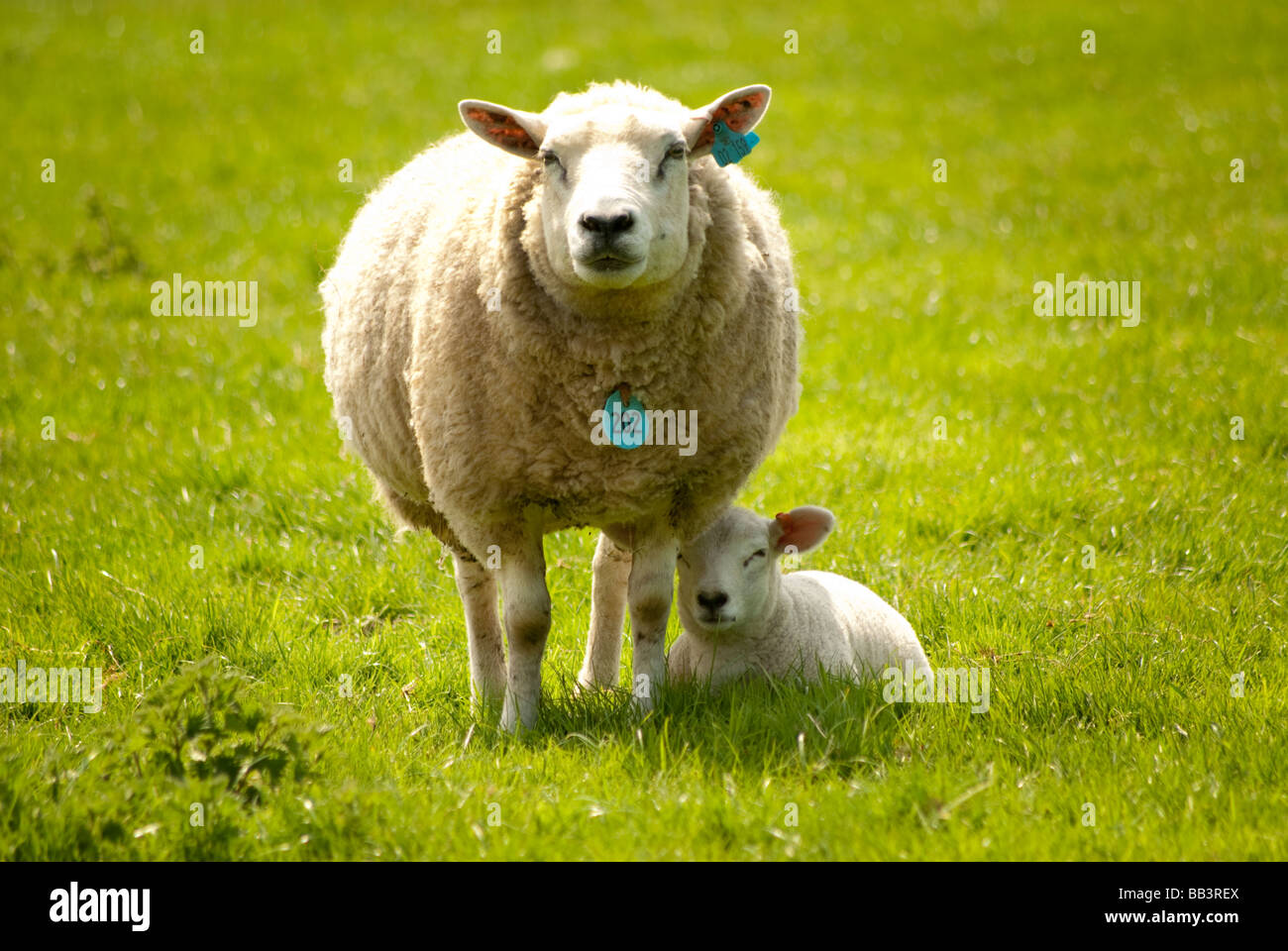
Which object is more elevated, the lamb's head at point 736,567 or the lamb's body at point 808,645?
the lamb's head at point 736,567

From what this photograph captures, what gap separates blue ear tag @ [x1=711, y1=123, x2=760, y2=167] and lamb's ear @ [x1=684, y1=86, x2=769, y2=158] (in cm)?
2

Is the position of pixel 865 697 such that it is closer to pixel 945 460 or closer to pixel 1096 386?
pixel 945 460

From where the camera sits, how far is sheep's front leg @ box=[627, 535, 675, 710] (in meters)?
4.21

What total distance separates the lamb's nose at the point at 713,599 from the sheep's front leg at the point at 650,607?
0.11 m

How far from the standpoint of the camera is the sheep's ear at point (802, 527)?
4.45 metres

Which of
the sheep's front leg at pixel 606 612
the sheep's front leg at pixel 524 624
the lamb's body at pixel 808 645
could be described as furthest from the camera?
the sheep's front leg at pixel 606 612

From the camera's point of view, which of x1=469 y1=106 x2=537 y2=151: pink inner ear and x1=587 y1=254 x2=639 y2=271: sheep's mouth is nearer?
x1=587 y1=254 x2=639 y2=271: sheep's mouth

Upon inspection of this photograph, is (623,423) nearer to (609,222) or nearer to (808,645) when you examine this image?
(609,222)

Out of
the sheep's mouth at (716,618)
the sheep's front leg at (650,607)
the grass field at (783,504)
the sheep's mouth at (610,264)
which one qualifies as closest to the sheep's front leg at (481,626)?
the grass field at (783,504)

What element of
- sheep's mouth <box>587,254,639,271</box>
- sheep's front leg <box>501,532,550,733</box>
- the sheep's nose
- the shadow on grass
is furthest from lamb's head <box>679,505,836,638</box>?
the sheep's nose

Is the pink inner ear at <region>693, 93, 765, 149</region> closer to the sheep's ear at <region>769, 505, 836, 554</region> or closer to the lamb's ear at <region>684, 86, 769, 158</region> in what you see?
the lamb's ear at <region>684, 86, 769, 158</region>

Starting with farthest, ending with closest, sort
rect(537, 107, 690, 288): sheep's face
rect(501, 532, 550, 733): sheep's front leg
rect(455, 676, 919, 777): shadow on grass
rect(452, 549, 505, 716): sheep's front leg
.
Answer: rect(452, 549, 505, 716): sheep's front leg, rect(501, 532, 550, 733): sheep's front leg, rect(455, 676, 919, 777): shadow on grass, rect(537, 107, 690, 288): sheep's face

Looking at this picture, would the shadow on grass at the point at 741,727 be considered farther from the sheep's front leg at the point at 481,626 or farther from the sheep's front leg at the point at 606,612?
the sheep's front leg at the point at 606,612
